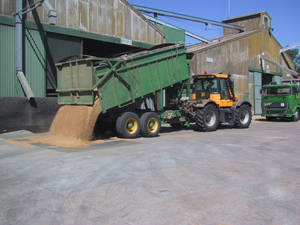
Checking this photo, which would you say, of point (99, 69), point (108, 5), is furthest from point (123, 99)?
point (108, 5)

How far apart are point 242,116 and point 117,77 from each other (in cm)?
790

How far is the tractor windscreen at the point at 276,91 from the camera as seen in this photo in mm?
20359

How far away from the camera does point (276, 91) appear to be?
20.8m

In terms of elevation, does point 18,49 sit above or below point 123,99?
above

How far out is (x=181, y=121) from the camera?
14.0 metres

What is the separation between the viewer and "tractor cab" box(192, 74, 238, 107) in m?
14.7

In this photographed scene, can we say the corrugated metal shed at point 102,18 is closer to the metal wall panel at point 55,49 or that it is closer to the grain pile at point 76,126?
the metal wall panel at point 55,49

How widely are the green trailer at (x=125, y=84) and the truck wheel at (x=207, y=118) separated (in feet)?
3.05

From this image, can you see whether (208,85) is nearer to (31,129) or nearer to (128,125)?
(128,125)

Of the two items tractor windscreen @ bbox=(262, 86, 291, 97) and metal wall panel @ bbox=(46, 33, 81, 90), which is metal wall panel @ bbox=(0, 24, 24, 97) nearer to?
metal wall panel @ bbox=(46, 33, 81, 90)

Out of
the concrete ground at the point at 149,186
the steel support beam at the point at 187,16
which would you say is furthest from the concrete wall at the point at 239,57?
the concrete ground at the point at 149,186

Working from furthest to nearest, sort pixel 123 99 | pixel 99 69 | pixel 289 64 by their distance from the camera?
pixel 289 64, pixel 123 99, pixel 99 69

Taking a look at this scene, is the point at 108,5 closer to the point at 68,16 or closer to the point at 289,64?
the point at 68,16

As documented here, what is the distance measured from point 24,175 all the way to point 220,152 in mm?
5296
